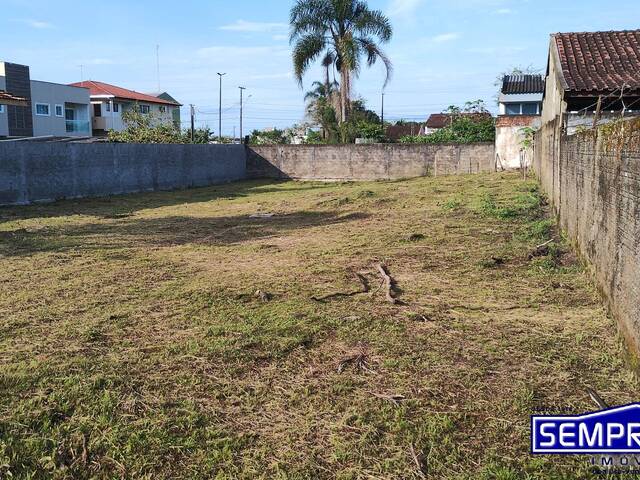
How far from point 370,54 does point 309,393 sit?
25464 mm

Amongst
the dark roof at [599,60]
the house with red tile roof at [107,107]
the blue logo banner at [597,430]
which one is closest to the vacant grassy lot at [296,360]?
the blue logo banner at [597,430]

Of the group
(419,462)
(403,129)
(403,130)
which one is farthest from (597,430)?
(403,129)

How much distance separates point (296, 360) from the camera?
394 cm

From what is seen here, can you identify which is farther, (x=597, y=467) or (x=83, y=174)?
(x=83, y=174)

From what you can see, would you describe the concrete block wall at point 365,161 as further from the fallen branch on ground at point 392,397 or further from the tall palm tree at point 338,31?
the fallen branch on ground at point 392,397

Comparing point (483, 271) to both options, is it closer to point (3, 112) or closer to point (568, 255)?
point (568, 255)

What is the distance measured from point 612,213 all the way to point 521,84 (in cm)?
3281

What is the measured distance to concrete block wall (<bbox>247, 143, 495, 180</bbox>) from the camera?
23.5 m

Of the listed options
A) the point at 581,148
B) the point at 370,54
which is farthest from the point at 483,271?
the point at 370,54

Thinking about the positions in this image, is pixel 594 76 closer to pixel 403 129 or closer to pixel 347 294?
pixel 347 294

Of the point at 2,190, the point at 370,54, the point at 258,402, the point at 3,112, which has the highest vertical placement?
the point at 370,54

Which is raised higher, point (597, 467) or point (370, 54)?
point (370, 54)

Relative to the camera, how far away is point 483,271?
642 centimetres

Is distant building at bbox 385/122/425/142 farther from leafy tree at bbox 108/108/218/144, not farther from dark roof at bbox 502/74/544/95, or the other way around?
leafy tree at bbox 108/108/218/144
